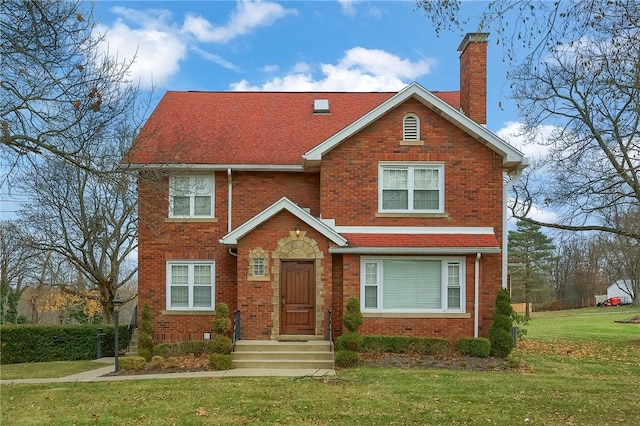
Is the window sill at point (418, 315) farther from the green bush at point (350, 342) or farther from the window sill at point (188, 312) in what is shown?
the window sill at point (188, 312)

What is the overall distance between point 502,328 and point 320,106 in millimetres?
10510

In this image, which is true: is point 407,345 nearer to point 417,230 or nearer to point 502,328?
point 502,328

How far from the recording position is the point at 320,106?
73.9 feet

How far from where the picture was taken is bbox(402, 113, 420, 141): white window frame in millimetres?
18391

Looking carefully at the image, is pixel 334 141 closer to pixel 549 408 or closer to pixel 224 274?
pixel 224 274

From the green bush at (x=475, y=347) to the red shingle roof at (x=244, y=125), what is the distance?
7627 mm

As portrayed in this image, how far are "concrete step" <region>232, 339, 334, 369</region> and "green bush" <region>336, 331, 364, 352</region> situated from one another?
395 mm

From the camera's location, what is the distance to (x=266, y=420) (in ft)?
32.4

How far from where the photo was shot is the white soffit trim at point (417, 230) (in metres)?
18.2

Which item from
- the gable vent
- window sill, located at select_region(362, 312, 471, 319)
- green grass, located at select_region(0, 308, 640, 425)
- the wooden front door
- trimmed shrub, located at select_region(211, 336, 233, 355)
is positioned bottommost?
green grass, located at select_region(0, 308, 640, 425)

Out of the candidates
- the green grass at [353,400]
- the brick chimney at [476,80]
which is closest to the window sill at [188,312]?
the green grass at [353,400]

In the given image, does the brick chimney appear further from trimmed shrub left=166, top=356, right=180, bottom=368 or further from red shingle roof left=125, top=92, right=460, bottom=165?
trimmed shrub left=166, top=356, right=180, bottom=368

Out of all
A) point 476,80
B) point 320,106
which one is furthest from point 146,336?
point 476,80

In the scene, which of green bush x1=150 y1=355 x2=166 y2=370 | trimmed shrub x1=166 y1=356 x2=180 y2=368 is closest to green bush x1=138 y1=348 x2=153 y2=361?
green bush x1=150 y1=355 x2=166 y2=370
